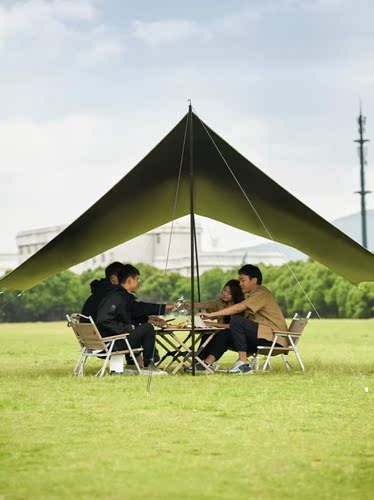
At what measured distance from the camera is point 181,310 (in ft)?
34.9

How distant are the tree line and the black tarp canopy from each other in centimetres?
3681

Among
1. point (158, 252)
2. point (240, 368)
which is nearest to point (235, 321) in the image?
point (240, 368)

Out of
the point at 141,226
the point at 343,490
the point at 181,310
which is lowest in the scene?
the point at 343,490

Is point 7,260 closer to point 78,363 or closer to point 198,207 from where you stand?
point 198,207

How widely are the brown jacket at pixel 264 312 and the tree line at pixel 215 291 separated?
125 feet

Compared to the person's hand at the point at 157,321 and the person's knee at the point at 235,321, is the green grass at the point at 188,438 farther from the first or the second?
the person's hand at the point at 157,321

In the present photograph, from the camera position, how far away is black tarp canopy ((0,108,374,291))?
991 centimetres

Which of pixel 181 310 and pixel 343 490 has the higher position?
pixel 181 310

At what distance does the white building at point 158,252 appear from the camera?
80.0 m

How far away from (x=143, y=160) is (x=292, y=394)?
8.91ft

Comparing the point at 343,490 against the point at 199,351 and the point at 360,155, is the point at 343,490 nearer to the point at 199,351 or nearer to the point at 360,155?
the point at 199,351

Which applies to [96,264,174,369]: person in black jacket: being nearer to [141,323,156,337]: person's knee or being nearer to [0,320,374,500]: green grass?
[141,323,156,337]: person's knee

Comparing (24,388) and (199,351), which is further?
(199,351)

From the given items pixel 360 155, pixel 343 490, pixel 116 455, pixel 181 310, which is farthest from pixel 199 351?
pixel 360 155
